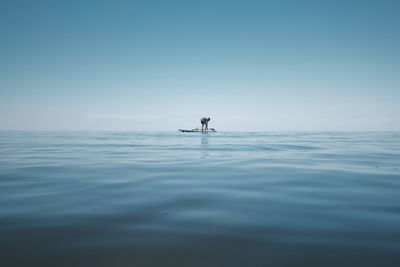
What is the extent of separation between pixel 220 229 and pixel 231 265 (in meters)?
0.94

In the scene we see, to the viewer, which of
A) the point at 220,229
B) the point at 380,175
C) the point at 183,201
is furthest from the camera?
the point at 380,175

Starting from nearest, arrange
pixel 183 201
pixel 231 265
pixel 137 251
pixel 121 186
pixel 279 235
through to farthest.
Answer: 1. pixel 231 265
2. pixel 137 251
3. pixel 279 235
4. pixel 183 201
5. pixel 121 186

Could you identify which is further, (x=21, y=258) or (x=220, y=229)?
(x=220, y=229)

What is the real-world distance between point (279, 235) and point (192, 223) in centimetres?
131

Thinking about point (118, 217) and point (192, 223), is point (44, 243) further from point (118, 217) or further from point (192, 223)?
point (192, 223)

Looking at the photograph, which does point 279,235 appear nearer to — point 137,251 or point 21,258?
point 137,251

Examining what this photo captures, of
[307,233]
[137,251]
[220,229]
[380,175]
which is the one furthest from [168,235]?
[380,175]

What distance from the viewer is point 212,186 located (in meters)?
6.25

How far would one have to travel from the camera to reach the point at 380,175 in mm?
7805

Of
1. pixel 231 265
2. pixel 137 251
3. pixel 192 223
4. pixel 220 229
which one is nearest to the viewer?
pixel 231 265

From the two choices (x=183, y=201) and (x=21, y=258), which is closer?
(x=21, y=258)

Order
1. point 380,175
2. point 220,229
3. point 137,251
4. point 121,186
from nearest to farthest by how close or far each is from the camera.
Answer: point 137,251, point 220,229, point 121,186, point 380,175

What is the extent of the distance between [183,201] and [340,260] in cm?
301

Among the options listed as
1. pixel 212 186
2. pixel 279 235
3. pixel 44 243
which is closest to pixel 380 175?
pixel 212 186
